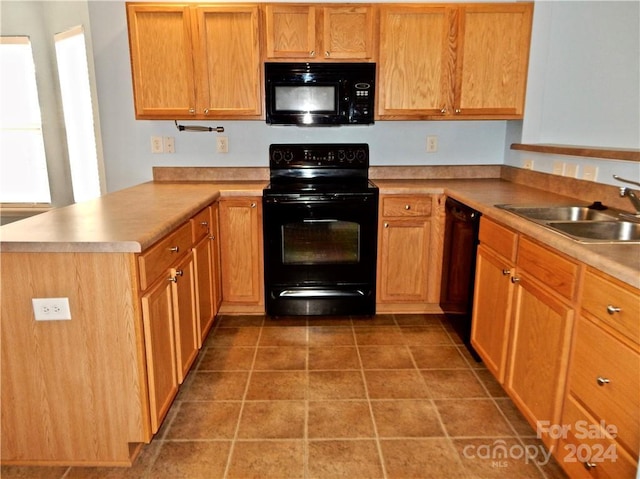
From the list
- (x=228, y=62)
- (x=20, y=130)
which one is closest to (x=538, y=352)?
(x=228, y=62)

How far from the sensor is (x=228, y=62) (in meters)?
2.95

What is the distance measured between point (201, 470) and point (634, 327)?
154 cm

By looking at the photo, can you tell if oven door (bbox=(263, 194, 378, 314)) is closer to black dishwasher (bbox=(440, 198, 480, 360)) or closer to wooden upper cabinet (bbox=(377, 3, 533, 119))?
black dishwasher (bbox=(440, 198, 480, 360))

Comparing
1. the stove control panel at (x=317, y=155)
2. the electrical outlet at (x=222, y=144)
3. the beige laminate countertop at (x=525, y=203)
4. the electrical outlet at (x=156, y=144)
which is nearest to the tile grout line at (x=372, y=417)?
the beige laminate countertop at (x=525, y=203)

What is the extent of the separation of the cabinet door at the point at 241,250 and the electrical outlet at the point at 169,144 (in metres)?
0.76

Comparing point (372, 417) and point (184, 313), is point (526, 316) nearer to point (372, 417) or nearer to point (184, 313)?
point (372, 417)

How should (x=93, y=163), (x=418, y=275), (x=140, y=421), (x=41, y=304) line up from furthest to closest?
(x=93, y=163) < (x=418, y=275) < (x=140, y=421) < (x=41, y=304)

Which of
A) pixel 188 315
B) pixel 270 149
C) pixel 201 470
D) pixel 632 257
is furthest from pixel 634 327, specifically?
pixel 270 149

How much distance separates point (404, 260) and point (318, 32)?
161 centimetres

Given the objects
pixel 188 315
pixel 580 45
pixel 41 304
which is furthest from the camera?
pixel 580 45

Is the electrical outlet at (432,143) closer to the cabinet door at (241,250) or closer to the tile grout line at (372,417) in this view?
the cabinet door at (241,250)

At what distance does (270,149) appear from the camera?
334cm

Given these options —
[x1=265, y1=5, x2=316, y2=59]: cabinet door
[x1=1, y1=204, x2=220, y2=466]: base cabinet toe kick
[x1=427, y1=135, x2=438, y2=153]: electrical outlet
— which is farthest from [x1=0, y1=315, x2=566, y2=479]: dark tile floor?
[x1=265, y1=5, x2=316, y2=59]: cabinet door

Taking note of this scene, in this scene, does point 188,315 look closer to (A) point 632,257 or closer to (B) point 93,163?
(A) point 632,257
